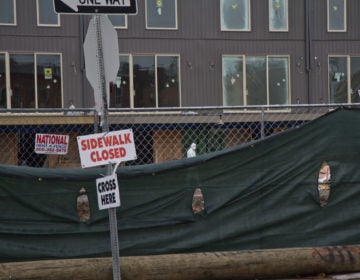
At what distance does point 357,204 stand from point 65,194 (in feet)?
11.4

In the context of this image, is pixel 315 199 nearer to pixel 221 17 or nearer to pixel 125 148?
pixel 125 148

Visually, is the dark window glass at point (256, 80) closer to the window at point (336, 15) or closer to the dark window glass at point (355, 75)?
the window at point (336, 15)

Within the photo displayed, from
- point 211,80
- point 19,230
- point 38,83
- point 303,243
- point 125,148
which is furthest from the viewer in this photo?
point 211,80

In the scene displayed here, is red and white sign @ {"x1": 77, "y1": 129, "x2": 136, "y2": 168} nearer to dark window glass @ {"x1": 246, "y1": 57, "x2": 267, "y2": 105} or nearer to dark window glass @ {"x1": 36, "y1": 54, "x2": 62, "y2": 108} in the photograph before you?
dark window glass @ {"x1": 36, "y1": 54, "x2": 62, "y2": 108}

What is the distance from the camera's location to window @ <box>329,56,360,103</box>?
23.3 metres

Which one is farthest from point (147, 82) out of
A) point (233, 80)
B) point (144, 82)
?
point (233, 80)

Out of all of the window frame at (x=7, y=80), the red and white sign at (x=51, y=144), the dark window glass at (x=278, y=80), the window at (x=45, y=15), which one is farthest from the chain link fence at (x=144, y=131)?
the window at (x=45, y=15)

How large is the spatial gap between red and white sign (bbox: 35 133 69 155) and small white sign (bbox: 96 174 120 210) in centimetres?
752

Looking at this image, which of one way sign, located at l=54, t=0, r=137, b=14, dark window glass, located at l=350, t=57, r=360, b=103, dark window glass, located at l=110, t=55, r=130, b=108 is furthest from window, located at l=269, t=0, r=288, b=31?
one way sign, located at l=54, t=0, r=137, b=14

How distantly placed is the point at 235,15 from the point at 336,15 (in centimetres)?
418

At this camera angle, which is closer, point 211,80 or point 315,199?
point 315,199

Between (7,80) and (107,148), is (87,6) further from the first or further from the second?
(7,80)

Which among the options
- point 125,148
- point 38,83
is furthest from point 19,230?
point 38,83

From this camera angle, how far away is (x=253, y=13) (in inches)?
896
